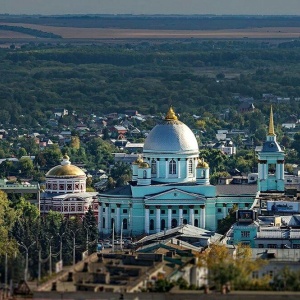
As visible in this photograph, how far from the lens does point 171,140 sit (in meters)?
98.3

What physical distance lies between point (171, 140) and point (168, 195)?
8.81 ft

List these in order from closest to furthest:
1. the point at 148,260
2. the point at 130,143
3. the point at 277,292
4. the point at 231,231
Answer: the point at 277,292 → the point at 148,260 → the point at 231,231 → the point at 130,143

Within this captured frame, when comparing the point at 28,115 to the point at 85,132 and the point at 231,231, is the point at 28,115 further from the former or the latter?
the point at 231,231

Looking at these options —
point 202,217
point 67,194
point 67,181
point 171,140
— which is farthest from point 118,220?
point 67,181

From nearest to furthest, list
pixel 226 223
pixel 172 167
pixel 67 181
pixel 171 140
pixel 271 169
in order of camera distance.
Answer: pixel 226 223, pixel 172 167, pixel 171 140, pixel 271 169, pixel 67 181

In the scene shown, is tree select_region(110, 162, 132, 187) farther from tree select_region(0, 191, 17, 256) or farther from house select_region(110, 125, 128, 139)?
house select_region(110, 125, 128, 139)

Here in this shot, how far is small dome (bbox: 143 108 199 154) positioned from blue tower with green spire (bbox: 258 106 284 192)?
9.45ft

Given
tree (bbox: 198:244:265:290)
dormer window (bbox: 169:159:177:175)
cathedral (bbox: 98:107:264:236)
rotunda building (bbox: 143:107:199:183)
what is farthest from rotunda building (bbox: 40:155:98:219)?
tree (bbox: 198:244:265:290)

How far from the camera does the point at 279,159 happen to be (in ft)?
328

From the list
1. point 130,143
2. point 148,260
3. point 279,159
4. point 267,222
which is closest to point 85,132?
point 130,143

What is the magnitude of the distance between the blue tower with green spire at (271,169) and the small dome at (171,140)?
2.88 meters

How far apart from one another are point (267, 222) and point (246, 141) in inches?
3119

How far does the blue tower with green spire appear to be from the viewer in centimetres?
9900

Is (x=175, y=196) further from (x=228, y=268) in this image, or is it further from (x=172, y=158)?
(x=228, y=268)
